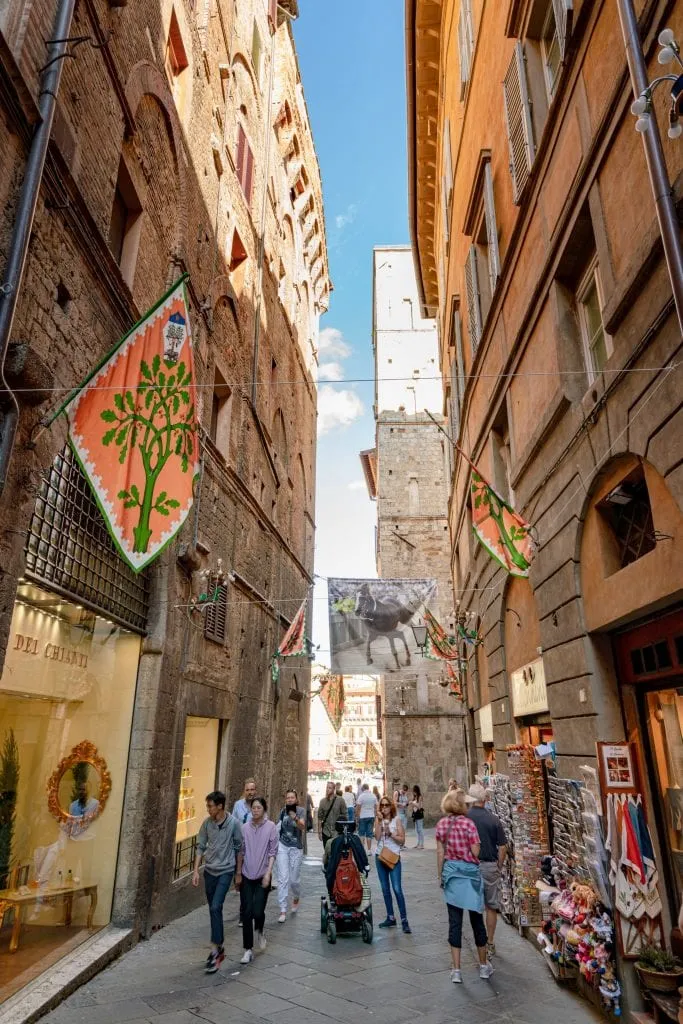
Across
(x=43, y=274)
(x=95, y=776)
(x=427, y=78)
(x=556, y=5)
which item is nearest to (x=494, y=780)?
(x=95, y=776)

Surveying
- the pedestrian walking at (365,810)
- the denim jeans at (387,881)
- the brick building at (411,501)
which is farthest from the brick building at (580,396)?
the brick building at (411,501)

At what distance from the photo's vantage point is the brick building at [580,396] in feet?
15.0

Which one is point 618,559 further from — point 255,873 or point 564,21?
point 564,21

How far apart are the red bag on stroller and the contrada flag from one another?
4308 millimetres

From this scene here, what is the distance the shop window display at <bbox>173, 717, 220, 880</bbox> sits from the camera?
30.3 feet

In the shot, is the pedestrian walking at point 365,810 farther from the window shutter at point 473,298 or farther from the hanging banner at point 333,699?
the window shutter at point 473,298

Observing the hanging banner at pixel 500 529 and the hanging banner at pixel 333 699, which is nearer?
the hanging banner at pixel 500 529

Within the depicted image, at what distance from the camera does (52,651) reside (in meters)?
6.59

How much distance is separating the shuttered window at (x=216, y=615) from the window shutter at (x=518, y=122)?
270 inches

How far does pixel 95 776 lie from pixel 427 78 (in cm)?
1912

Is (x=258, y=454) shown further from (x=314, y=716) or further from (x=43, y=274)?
(x=314, y=716)

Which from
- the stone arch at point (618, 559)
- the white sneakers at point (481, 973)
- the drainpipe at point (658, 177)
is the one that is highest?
the drainpipe at point (658, 177)

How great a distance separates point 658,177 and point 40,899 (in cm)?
778

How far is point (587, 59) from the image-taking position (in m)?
5.87
